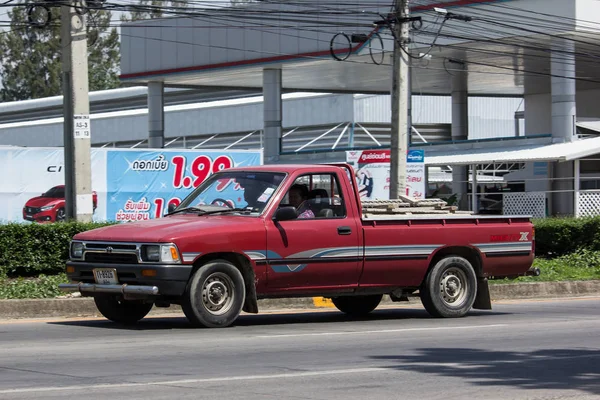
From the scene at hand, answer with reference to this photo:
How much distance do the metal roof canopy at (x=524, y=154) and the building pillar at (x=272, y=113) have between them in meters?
7.01

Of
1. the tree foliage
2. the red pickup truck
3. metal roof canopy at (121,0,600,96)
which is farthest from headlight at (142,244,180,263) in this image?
the tree foliage

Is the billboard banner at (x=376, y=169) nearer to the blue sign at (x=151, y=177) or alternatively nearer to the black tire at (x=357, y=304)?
the blue sign at (x=151, y=177)

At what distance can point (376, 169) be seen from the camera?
26.4m

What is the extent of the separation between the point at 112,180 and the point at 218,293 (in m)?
15.0

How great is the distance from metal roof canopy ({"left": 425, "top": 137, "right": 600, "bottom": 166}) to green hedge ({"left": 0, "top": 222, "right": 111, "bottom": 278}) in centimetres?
2054

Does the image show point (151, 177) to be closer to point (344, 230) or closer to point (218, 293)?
point (344, 230)

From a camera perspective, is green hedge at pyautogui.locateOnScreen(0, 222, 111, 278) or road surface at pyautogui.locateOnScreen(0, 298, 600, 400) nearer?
road surface at pyautogui.locateOnScreen(0, 298, 600, 400)

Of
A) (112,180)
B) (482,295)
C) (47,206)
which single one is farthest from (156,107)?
(482,295)

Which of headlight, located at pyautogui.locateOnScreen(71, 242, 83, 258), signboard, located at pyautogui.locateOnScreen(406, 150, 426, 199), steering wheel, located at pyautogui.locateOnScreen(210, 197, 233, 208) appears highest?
signboard, located at pyautogui.locateOnScreen(406, 150, 426, 199)

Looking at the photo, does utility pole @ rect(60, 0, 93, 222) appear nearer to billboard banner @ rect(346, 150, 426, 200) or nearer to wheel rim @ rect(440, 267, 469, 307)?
wheel rim @ rect(440, 267, 469, 307)

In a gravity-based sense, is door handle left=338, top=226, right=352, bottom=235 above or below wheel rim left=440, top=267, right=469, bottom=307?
above

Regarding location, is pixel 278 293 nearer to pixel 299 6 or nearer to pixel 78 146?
pixel 78 146

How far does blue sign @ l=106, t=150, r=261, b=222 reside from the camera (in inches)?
1039

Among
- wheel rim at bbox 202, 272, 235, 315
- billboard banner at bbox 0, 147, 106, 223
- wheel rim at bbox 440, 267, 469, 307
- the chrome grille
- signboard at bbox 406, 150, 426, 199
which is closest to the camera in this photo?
the chrome grille
